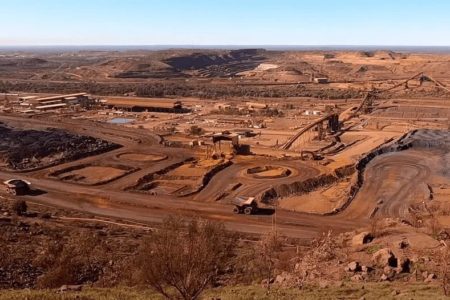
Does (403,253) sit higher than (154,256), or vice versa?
(154,256)

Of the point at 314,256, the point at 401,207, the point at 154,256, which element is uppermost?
the point at 154,256

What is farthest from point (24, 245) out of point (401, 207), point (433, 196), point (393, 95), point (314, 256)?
point (393, 95)

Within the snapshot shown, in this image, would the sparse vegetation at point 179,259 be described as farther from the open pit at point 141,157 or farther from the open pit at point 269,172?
the open pit at point 141,157

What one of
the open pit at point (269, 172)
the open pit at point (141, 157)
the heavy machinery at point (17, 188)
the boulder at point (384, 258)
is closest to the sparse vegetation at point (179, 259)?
the boulder at point (384, 258)

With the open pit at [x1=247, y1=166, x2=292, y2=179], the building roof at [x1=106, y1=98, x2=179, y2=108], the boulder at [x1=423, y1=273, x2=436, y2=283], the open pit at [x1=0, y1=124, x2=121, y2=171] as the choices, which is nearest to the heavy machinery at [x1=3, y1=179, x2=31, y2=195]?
the open pit at [x1=0, y1=124, x2=121, y2=171]

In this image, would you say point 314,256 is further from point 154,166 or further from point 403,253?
point 154,166

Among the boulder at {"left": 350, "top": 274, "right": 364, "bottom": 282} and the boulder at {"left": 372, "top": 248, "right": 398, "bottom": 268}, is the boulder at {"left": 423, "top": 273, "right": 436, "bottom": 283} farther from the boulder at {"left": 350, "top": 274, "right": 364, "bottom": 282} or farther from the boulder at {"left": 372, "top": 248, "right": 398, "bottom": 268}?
the boulder at {"left": 350, "top": 274, "right": 364, "bottom": 282}

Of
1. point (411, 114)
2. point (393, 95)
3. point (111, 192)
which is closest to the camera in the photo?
point (111, 192)
